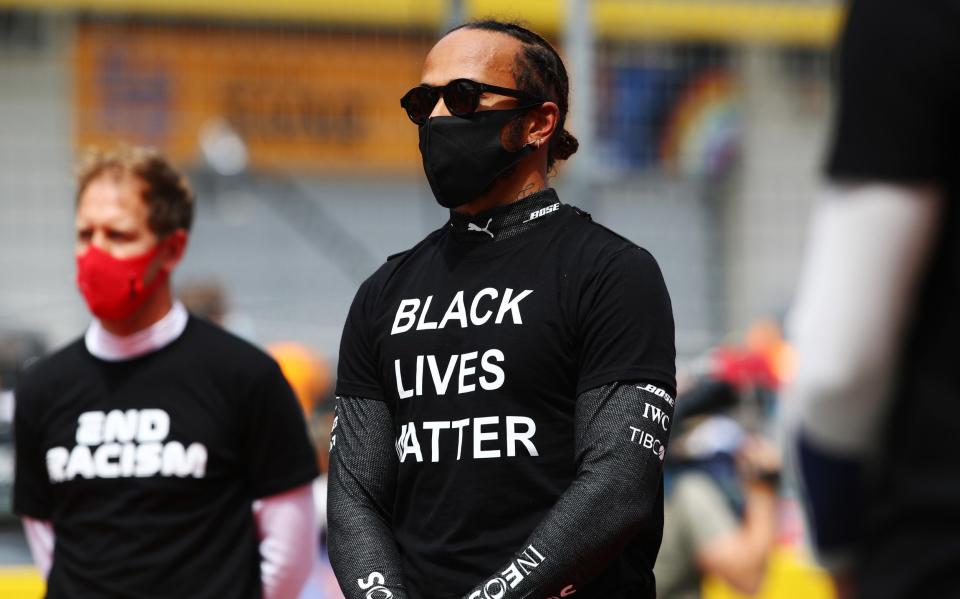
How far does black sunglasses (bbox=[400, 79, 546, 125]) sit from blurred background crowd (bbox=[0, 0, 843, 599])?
22.1ft

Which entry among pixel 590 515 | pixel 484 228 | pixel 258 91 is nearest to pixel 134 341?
pixel 484 228

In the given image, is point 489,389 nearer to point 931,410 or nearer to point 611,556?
point 611,556

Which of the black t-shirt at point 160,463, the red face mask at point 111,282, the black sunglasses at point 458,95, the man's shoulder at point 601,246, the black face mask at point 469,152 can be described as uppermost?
the black sunglasses at point 458,95

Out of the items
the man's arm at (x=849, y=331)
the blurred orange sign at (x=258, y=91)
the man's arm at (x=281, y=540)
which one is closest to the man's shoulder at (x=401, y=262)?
the man's arm at (x=281, y=540)

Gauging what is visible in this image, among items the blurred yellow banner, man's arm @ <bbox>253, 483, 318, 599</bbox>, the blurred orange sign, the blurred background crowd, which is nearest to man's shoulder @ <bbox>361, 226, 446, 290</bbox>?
man's arm @ <bbox>253, 483, 318, 599</bbox>

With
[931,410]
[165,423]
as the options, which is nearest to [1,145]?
[165,423]

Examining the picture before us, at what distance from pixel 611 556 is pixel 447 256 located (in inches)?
Answer: 26.4

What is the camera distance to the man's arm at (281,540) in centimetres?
356

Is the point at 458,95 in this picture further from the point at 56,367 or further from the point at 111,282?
the point at 56,367

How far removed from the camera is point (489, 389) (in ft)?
8.70

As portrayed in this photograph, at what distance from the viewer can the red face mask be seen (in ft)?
11.7

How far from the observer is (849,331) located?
1.57 meters

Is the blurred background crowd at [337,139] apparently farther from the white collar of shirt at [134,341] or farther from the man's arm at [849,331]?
the man's arm at [849,331]

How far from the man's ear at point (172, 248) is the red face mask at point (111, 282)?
7 centimetres
